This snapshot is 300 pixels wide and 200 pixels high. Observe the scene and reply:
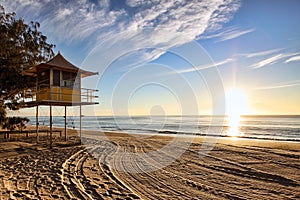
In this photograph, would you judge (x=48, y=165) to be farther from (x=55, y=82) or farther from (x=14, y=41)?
(x=14, y=41)

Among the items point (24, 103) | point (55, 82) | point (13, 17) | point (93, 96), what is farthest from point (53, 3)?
point (24, 103)

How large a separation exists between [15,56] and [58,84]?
10.6 feet

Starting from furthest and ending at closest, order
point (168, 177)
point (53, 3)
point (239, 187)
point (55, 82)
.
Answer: point (55, 82) → point (53, 3) → point (168, 177) → point (239, 187)

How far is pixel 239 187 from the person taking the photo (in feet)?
19.8

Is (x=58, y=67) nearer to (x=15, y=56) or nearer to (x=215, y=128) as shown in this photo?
(x=15, y=56)

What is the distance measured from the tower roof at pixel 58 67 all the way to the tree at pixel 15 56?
0.67 meters

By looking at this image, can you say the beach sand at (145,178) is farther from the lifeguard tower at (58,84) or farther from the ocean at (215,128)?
the ocean at (215,128)

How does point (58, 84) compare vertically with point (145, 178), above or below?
above

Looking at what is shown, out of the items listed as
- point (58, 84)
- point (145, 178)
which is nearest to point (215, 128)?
point (58, 84)

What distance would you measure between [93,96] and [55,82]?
2370mm

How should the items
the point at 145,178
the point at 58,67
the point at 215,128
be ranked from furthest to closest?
the point at 215,128
the point at 58,67
the point at 145,178

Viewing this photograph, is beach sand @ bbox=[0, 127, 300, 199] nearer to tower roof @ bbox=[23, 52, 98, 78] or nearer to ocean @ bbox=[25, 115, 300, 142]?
tower roof @ bbox=[23, 52, 98, 78]

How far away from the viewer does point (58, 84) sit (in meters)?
13.3

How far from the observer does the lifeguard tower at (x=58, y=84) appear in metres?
12.8
